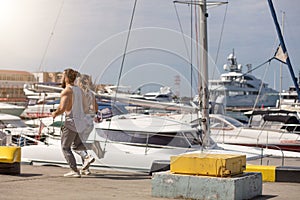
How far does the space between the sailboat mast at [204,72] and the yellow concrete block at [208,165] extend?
16.2 feet

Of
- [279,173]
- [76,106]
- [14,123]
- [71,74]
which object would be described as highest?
[71,74]

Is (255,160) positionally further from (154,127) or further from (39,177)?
(39,177)

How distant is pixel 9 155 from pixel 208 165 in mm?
4142

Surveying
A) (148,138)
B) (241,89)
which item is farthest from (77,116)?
(241,89)

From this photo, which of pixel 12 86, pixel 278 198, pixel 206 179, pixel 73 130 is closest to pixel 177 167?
pixel 206 179

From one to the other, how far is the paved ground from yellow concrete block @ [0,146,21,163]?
0.32 m

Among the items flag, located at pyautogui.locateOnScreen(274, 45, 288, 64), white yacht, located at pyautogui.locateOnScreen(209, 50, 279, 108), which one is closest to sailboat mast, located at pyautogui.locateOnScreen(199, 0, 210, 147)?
flag, located at pyautogui.locateOnScreen(274, 45, 288, 64)

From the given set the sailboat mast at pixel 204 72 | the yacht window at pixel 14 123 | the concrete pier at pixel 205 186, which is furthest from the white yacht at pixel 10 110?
the concrete pier at pixel 205 186

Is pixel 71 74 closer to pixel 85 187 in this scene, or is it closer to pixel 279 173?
pixel 85 187

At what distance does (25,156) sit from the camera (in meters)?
14.2

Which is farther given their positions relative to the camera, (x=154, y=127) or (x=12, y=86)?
(x=12, y=86)

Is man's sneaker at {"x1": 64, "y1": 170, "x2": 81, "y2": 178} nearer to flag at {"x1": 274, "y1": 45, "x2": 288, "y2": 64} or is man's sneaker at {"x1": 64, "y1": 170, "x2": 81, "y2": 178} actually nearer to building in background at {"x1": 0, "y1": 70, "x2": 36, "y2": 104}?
flag at {"x1": 274, "y1": 45, "x2": 288, "y2": 64}

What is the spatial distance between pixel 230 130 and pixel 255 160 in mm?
8186

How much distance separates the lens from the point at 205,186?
7.86m
